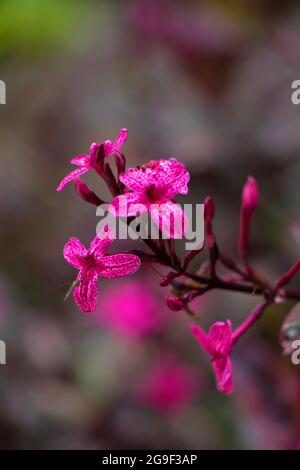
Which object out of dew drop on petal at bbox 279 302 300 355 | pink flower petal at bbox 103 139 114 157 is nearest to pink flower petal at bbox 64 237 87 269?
pink flower petal at bbox 103 139 114 157

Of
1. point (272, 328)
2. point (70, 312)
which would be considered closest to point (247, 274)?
point (272, 328)

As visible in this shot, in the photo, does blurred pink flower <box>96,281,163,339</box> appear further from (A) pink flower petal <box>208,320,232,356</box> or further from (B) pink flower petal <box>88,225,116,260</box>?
(B) pink flower petal <box>88,225,116,260</box>

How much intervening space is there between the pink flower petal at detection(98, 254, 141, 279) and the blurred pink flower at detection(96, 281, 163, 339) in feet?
4.12

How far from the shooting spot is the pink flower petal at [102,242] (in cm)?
77

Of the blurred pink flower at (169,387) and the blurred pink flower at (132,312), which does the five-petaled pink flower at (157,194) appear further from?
the blurred pink flower at (132,312)

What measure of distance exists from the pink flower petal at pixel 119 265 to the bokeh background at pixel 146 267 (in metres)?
0.65

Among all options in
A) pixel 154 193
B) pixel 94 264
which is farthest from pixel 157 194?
pixel 94 264

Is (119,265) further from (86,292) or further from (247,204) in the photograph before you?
(247,204)

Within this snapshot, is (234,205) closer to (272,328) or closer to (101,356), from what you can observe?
(272,328)

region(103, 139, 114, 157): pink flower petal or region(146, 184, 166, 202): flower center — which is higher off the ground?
region(103, 139, 114, 157): pink flower petal

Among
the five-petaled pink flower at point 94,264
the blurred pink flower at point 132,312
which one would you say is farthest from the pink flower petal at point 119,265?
the blurred pink flower at point 132,312

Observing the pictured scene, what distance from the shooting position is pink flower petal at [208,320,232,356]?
34.9 inches

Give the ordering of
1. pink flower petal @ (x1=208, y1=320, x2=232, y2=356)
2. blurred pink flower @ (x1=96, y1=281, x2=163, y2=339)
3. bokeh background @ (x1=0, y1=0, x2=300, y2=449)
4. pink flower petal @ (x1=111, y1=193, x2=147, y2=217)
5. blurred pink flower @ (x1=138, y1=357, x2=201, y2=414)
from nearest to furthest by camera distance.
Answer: pink flower petal @ (x1=111, y1=193, x2=147, y2=217) → pink flower petal @ (x1=208, y1=320, x2=232, y2=356) → bokeh background @ (x1=0, y1=0, x2=300, y2=449) → blurred pink flower @ (x1=138, y1=357, x2=201, y2=414) → blurred pink flower @ (x1=96, y1=281, x2=163, y2=339)

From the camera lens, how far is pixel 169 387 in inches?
73.7
